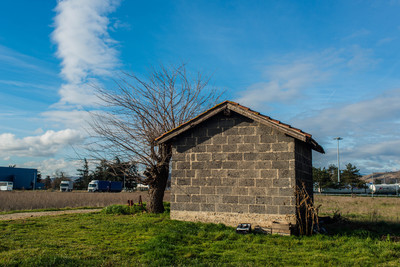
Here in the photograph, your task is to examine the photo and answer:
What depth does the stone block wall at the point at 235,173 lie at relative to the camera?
1114 cm

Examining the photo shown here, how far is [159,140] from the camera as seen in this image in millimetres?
13016

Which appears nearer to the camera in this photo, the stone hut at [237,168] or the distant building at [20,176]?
the stone hut at [237,168]

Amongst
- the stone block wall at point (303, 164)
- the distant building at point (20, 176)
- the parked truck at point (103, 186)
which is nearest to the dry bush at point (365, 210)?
the stone block wall at point (303, 164)

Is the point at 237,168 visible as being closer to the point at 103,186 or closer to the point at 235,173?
the point at 235,173

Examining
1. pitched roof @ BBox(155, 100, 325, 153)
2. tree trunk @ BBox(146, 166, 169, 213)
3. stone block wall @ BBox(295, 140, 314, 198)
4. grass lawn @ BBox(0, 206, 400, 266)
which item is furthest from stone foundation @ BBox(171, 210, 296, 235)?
tree trunk @ BBox(146, 166, 169, 213)

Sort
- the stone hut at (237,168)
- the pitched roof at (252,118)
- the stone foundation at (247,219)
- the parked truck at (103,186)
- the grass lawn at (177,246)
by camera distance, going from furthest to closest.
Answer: the parked truck at (103,186)
the stone hut at (237,168)
the pitched roof at (252,118)
the stone foundation at (247,219)
the grass lawn at (177,246)

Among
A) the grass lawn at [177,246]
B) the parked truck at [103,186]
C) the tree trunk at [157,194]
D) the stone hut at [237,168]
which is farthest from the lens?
the parked truck at [103,186]

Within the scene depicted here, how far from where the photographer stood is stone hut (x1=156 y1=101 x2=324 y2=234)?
11086 millimetres

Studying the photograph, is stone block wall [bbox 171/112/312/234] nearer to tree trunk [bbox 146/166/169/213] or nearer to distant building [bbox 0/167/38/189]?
tree trunk [bbox 146/166/169/213]

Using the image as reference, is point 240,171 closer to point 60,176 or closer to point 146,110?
point 146,110

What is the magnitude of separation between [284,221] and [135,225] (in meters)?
5.33

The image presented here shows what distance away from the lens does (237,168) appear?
11.8m

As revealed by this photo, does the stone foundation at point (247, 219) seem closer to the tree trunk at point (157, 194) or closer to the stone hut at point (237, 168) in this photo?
the stone hut at point (237, 168)

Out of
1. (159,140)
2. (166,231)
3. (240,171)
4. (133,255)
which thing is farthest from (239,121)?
(133,255)
